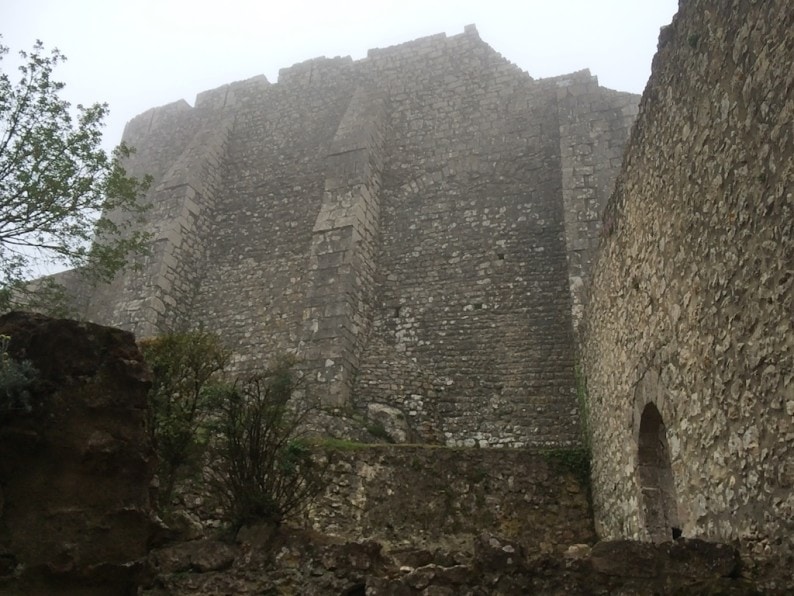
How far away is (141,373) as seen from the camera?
14.1 ft

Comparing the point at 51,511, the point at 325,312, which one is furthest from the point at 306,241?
the point at 51,511

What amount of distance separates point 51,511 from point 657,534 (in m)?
4.79

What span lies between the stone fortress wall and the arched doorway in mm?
4252

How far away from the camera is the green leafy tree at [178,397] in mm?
6965

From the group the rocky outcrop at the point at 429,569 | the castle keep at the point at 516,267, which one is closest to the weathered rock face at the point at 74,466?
the rocky outcrop at the point at 429,569

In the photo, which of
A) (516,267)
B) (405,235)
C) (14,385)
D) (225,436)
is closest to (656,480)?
(225,436)

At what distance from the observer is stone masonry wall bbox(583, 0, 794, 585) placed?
357 cm

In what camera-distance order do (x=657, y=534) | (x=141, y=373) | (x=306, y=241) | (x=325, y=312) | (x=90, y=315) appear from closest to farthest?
(x=141, y=373) < (x=657, y=534) < (x=325, y=312) < (x=306, y=241) < (x=90, y=315)

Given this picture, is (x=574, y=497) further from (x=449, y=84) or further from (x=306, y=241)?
(x=449, y=84)

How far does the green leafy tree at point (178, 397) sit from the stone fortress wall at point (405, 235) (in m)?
3.82

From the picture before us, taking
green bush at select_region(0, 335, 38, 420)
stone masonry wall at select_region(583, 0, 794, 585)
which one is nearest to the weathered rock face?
green bush at select_region(0, 335, 38, 420)

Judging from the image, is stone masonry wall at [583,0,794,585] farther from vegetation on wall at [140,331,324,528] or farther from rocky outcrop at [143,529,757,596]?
vegetation on wall at [140,331,324,528]

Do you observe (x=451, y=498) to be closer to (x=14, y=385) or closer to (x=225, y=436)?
(x=225, y=436)

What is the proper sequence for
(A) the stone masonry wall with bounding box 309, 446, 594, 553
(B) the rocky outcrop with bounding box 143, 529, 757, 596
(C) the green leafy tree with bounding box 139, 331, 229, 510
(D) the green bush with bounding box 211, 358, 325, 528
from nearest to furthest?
(B) the rocky outcrop with bounding box 143, 529, 757, 596
(D) the green bush with bounding box 211, 358, 325, 528
(C) the green leafy tree with bounding box 139, 331, 229, 510
(A) the stone masonry wall with bounding box 309, 446, 594, 553
